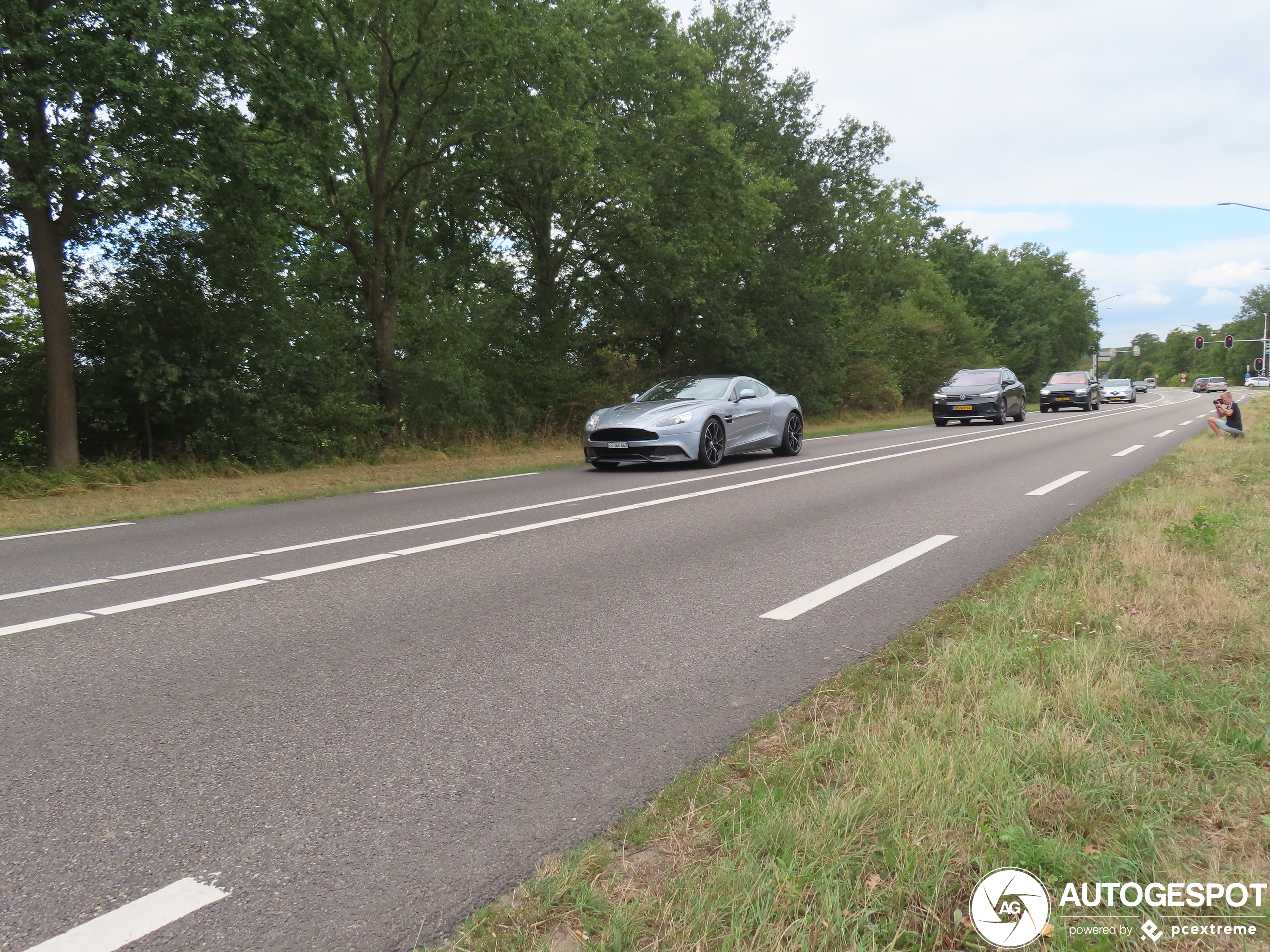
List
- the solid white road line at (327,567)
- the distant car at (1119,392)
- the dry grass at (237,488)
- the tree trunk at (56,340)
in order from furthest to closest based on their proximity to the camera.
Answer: the distant car at (1119,392)
the tree trunk at (56,340)
the dry grass at (237,488)
the solid white road line at (327,567)

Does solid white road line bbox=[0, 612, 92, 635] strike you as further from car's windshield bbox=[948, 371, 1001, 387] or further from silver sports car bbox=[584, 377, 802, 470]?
car's windshield bbox=[948, 371, 1001, 387]

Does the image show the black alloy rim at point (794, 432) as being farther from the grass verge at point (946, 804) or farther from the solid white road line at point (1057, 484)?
the grass verge at point (946, 804)

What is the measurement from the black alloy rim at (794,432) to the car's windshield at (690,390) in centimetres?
160

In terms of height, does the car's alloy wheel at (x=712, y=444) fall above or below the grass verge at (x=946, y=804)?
above

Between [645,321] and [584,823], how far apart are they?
82.1 feet

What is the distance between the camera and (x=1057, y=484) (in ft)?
37.3

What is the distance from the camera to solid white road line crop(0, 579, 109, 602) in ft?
19.6

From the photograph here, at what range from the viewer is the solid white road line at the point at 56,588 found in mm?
5988

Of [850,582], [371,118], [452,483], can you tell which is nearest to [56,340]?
[452,483]

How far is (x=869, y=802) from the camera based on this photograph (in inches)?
105

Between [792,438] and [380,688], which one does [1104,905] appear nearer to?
[380,688]

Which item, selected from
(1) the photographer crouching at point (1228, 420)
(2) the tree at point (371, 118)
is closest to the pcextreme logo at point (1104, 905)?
(2) the tree at point (371, 118)

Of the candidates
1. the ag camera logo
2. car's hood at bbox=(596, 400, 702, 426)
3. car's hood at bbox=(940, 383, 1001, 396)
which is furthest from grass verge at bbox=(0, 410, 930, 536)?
car's hood at bbox=(940, 383, 1001, 396)

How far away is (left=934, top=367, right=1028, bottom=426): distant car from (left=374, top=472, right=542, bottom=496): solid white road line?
17039 millimetres
